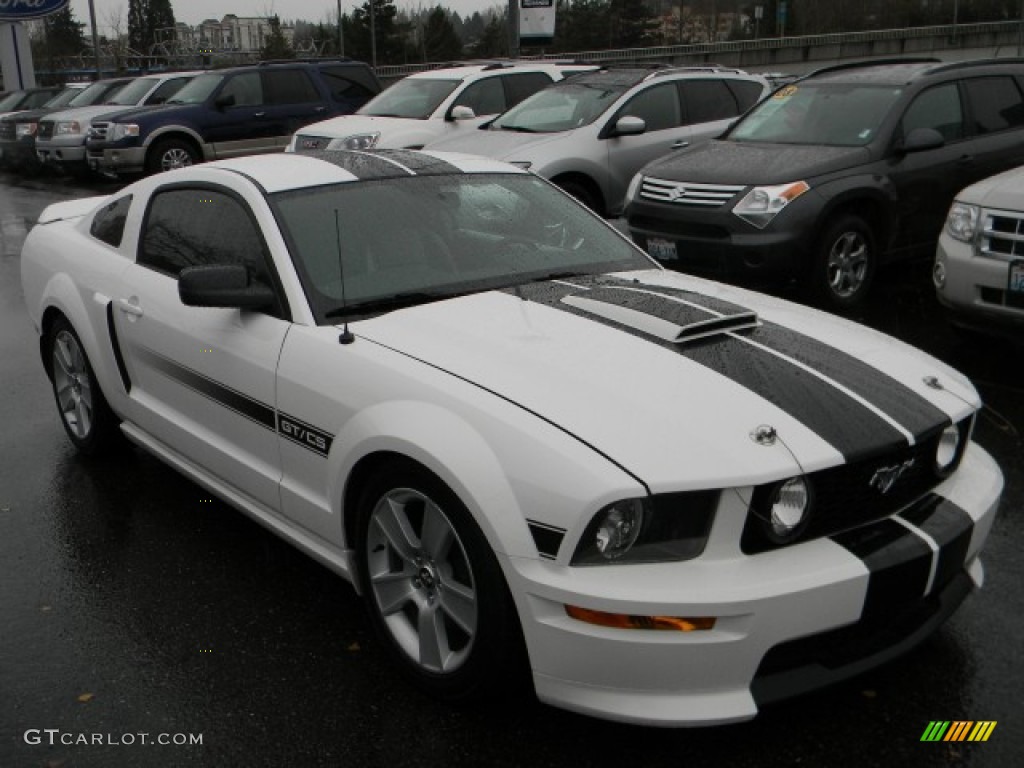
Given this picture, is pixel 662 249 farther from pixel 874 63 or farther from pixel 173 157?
pixel 173 157

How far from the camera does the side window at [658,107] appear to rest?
36.9ft

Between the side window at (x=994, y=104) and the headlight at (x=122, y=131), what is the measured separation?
13183 mm

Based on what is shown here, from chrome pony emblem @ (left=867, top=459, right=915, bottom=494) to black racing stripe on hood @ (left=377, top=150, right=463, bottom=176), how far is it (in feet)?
7.42

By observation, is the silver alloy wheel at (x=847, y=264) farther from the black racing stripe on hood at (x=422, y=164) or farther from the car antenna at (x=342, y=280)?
the car antenna at (x=342, y=280)

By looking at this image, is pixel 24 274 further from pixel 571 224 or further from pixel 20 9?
pixel 20 9

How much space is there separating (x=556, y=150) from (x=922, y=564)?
8030 mm

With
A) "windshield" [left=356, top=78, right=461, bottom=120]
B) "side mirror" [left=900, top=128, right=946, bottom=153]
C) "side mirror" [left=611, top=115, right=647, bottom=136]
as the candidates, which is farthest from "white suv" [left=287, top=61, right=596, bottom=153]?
"side mirror" [left=900, top=128, right=946, bottom=153]

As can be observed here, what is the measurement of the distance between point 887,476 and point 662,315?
92cm

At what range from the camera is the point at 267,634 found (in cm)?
365

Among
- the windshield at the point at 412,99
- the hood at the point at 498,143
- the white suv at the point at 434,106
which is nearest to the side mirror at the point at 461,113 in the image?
the white suv at the point at 434,106

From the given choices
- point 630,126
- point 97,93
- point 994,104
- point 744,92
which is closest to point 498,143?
point 630,126

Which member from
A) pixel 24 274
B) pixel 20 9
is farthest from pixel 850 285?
pixel 20 9

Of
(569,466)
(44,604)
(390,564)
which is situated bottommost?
(44,604)

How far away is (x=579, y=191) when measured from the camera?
10812 millimetres
